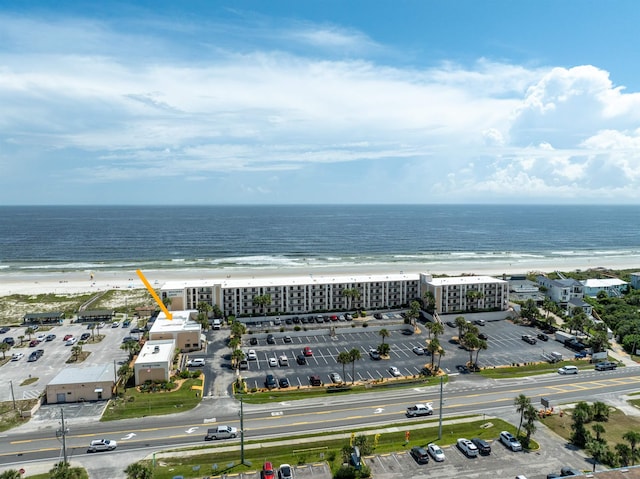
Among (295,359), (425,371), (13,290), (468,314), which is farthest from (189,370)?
(13,290)

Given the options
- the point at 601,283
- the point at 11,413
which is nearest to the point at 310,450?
the point at 11,413

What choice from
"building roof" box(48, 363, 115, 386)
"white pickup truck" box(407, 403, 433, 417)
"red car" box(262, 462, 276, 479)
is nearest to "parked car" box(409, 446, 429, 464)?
"white pickup truck" box(407, 403, 433, 417)

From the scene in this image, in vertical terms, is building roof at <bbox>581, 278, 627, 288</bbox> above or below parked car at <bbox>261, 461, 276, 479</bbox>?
above

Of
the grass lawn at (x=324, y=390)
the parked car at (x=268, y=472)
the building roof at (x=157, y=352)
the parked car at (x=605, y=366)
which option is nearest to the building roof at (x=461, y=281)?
the parked car at (x=605, y=366)

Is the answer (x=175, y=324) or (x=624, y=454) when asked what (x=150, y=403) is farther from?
(x=624, y=454)

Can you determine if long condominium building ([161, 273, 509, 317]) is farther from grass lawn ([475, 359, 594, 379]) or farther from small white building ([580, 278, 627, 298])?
small white building ([580, 278, 627, 298])
